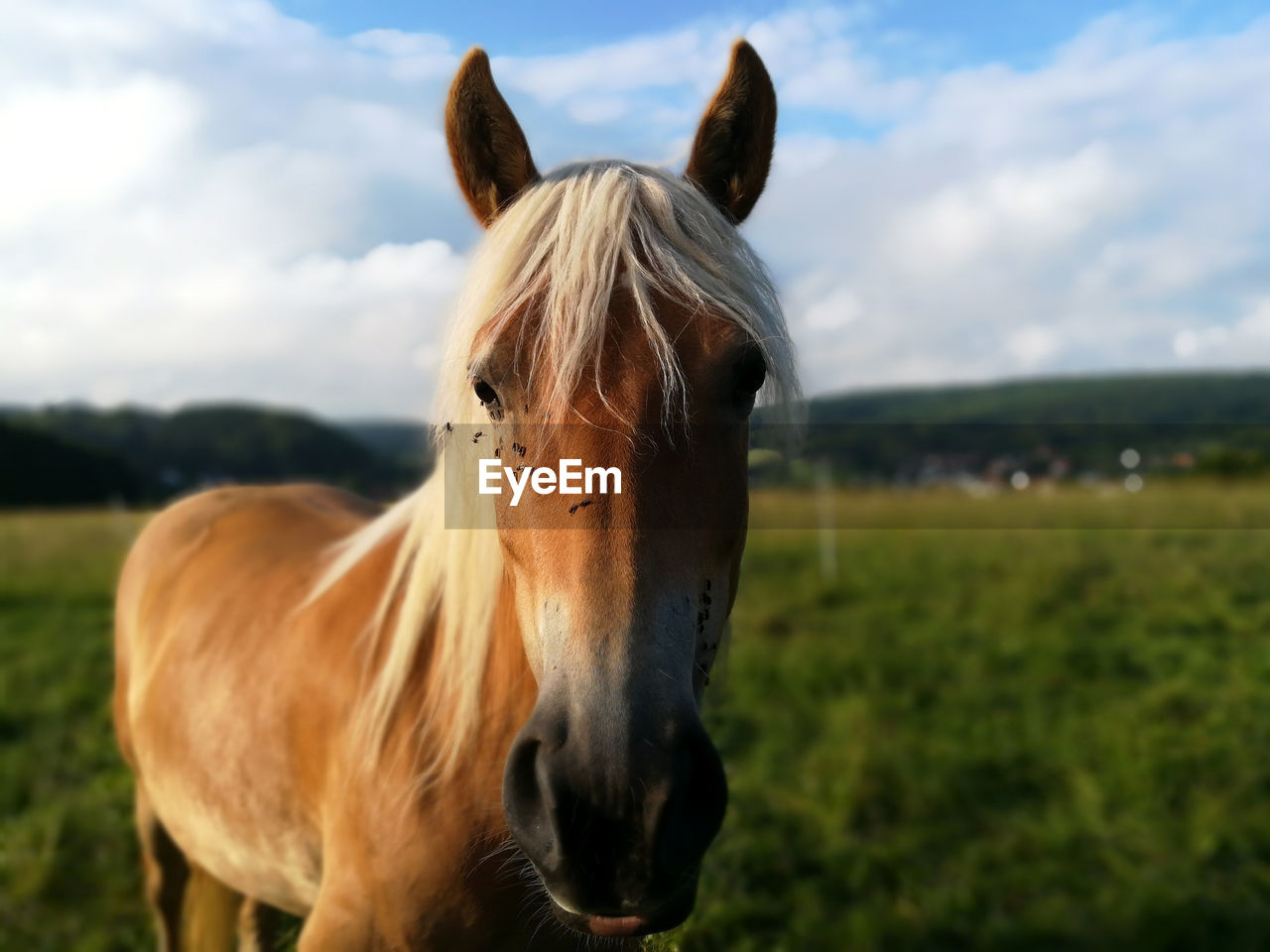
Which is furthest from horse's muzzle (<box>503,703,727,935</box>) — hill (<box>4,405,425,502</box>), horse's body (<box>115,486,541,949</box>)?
hill (<box>4,405,425,502</box>)

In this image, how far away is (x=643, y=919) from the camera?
1.27 metres

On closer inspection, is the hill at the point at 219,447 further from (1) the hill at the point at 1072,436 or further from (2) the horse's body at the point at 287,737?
(1) the hill at the point at 1072,436

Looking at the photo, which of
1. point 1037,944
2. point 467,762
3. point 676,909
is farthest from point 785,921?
point 676,909

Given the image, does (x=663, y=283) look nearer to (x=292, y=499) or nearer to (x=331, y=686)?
(x=331, y=686)

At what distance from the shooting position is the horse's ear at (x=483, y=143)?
5.81 ft

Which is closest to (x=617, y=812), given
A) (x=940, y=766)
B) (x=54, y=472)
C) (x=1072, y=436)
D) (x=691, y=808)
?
(x=691, y=808)

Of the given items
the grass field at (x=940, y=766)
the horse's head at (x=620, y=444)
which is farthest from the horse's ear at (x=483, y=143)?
the grass field at (x=940, y=766)

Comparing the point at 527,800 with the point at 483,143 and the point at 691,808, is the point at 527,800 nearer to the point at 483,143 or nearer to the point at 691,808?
the point at 691,808

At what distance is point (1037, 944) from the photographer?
4.96m

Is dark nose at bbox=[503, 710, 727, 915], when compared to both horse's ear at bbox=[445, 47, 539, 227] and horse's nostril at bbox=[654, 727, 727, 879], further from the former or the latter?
horse's ear at bbox=[445, 47, 539, 227]

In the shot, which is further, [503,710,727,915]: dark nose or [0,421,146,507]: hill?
[0,421,146,507]: hill

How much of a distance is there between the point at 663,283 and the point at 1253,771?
7124 millimetres

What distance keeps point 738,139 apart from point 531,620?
47.5 inches

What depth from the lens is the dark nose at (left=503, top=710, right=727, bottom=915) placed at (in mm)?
1185
